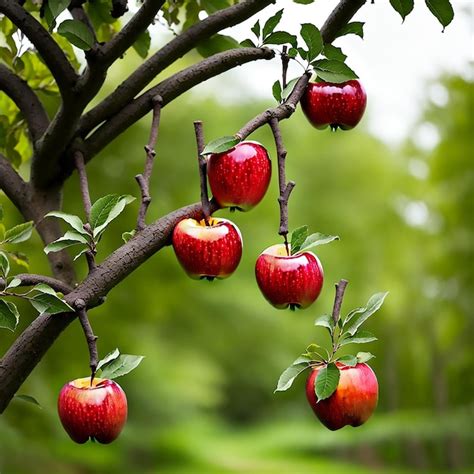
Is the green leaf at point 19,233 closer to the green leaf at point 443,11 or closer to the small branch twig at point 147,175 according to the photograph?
the small branch twig at point 147,175

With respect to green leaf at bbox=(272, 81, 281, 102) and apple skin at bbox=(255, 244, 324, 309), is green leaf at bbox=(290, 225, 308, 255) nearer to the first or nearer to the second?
apple skin at bbox=(255, 244, 324, 309)

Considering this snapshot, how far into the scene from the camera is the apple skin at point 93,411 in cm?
120

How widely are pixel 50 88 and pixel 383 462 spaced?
15.6 metres

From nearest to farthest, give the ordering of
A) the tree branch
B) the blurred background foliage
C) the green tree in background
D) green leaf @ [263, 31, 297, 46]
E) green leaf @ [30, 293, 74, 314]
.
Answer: green leaf @ [30, 293, 74, 314] → green leaf @ [263, 31, 297, 46] → the tree branch → the green tree in background → the blurred background foliage

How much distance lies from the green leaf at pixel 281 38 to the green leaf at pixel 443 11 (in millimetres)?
233

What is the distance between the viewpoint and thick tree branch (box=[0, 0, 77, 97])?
4.62ft

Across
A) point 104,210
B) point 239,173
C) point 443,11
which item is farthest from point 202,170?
point 443,11

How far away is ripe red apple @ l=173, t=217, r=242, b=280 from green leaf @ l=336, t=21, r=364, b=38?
1.33 feet

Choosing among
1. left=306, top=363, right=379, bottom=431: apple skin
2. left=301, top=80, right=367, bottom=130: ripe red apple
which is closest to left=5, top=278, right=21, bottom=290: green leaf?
left=306, top=363, right=379, bottom=431: apple skin

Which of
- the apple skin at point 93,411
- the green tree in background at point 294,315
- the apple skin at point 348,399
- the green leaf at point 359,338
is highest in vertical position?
the green tree in background at point 294,315

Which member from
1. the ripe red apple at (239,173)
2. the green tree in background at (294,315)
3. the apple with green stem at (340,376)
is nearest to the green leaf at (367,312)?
the apple with green stem at (340,376)

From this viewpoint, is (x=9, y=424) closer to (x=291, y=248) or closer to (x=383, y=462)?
(x=291, y=248)

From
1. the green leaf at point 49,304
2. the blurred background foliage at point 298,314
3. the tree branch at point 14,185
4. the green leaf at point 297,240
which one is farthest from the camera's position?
the blurred background foliage at point 298,314

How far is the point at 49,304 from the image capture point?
115 centimetres
